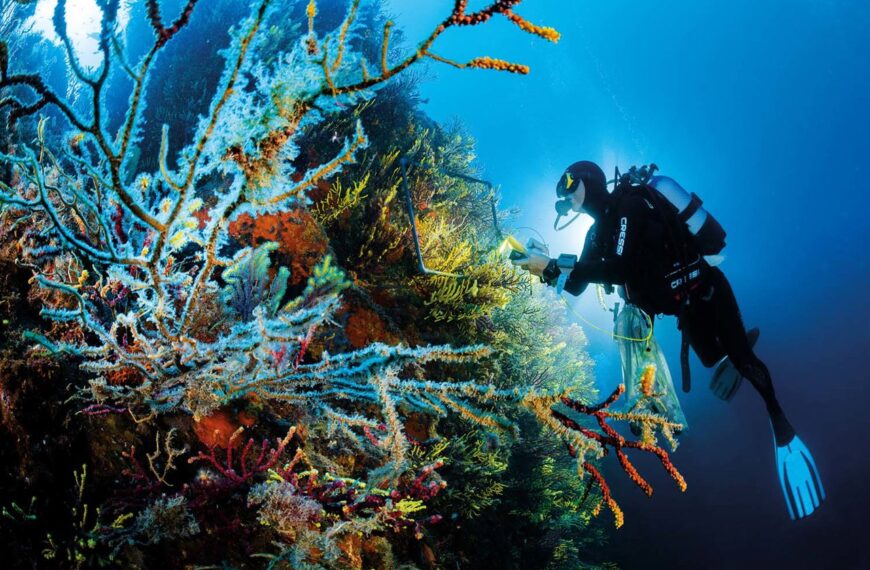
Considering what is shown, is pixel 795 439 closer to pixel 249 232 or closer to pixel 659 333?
pixel 249 232

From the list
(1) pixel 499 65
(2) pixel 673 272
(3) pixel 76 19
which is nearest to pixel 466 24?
(1) pixel 499 65

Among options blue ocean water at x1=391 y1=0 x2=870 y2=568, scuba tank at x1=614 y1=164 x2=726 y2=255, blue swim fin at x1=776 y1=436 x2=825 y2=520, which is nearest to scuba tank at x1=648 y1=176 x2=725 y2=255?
scuba tank at x1=614 y1=164 x2=726 y2=255

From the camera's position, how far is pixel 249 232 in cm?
361

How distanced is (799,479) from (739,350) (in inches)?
53.0

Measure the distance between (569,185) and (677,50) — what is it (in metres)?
96.5

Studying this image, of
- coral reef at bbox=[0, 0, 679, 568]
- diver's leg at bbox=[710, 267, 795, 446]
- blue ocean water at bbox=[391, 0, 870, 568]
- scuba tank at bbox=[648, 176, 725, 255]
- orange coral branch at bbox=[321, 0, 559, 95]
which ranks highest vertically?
blue ocean water at bbox=[391, 0, 870, 568]

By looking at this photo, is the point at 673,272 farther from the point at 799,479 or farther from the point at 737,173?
the point at 737,173

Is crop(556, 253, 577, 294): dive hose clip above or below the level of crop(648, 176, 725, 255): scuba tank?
below

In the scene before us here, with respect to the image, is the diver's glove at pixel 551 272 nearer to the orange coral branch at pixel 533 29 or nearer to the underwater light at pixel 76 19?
the orange coral branch at pixel 533 29

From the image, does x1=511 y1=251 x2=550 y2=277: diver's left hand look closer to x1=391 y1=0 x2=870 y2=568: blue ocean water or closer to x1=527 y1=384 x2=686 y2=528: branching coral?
x1=527 y1=384 x2=686 y2=528: branching coral

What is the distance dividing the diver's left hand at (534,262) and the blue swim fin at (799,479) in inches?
122

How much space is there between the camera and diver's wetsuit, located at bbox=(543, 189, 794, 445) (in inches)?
166

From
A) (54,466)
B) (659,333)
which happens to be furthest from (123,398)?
(659,333)

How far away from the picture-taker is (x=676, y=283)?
14.3 ft
